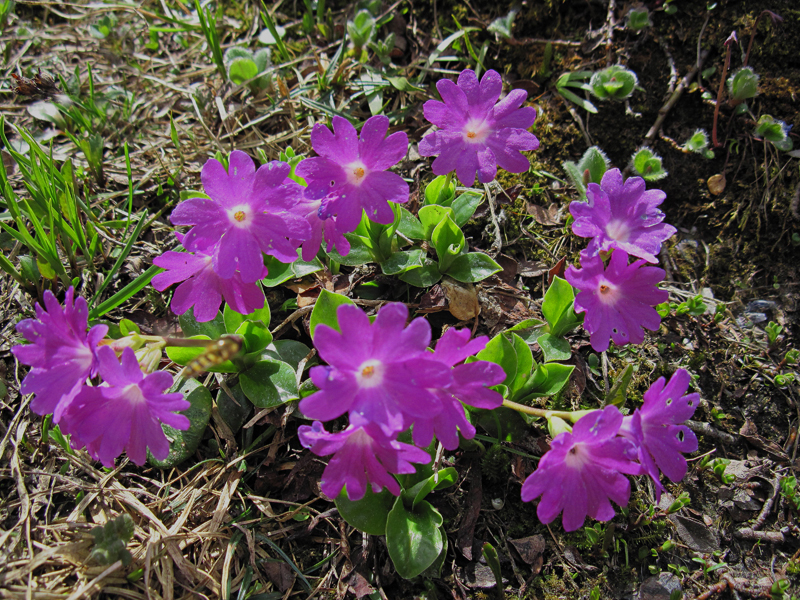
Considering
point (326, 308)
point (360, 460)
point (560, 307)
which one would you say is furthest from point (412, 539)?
point (560, 307)

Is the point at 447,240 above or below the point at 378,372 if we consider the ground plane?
below

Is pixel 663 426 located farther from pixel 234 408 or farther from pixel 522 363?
pixel 234 408

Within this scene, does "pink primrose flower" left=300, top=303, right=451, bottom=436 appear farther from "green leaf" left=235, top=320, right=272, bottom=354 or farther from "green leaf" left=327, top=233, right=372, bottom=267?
"green leaf" left=327, top=233, right=372, bottom=267

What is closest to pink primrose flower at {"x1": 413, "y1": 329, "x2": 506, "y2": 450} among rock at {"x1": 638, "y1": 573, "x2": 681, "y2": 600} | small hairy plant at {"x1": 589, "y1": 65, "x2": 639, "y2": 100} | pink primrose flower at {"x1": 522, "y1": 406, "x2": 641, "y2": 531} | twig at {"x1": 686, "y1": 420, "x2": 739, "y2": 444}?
pink primrose flower at {"x1": 522, "y1": 406, "x2": 641, "y2": 531}

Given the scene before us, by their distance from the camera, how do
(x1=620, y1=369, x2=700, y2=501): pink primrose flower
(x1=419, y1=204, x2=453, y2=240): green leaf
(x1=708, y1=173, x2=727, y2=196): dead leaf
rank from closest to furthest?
(x1=620, y1=369, x2=700, y2=501): pink primrose flower, (x1=419, y1=204, x2=453, y2=240): green leaf, (x1=708, y1=173, x2=727, y2=196): dead leaf

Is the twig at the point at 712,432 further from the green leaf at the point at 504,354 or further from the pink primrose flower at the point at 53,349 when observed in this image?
the pink primrose flower at the point at 53,349

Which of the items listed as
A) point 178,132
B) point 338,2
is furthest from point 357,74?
point 178,132

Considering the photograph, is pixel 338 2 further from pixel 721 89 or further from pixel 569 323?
pixel 569 323
